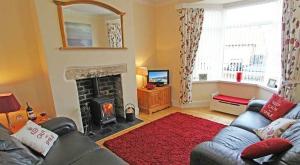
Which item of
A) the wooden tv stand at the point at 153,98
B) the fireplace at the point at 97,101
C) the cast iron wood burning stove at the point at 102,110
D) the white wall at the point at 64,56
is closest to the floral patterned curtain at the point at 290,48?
the wooden tv stand at the point at 153,98

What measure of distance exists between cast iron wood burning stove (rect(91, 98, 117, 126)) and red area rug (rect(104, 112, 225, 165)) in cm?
56

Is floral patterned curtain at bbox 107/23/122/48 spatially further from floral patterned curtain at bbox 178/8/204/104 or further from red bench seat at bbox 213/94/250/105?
red bench seat at bbox 213/94/250/105

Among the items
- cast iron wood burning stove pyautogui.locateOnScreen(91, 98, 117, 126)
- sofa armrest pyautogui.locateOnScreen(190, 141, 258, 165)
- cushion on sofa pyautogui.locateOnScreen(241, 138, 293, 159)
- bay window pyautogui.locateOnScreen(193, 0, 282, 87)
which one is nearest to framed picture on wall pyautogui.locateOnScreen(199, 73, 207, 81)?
bay window pyautogui.locateOnScreen(193, 0, 282, 87)

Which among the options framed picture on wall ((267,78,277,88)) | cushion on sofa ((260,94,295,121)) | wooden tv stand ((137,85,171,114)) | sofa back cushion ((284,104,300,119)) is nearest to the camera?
sofa back cushion ((284,104,300,119))

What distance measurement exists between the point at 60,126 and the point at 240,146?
207 cm

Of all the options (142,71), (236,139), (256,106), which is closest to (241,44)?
(256,106)

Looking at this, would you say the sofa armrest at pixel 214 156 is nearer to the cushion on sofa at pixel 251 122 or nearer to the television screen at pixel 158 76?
the cushion on sofa at pixel 251 122

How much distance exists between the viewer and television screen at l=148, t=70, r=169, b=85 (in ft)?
13.8

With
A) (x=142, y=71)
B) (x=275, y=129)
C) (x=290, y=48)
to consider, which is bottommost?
(x=275, y=129)

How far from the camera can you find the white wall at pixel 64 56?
8.23 feet

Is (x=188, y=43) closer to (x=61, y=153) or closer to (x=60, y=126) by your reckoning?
(x=60, y=126)

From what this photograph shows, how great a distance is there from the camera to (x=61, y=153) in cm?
176

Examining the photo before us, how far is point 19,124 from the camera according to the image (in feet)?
8.05

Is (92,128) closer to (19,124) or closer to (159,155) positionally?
(19,124)
